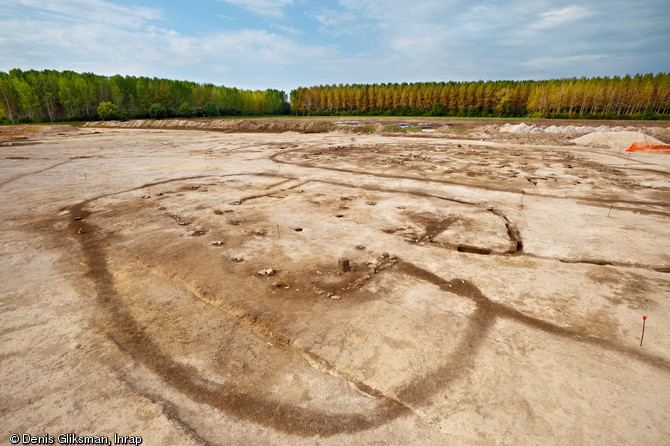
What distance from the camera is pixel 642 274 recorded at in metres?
5.41

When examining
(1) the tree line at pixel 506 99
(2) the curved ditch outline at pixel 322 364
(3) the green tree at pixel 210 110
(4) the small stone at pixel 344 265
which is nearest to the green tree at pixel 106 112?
(3) the green tree at pixel 210 110

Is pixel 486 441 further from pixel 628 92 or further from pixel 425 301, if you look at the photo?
pixel 628 92

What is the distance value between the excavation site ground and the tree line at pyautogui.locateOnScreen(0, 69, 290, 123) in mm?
73003

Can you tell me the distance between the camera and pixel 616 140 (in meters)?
23.8

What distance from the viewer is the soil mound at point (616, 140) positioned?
23.1 metres

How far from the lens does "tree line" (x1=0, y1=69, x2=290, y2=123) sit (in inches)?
2382

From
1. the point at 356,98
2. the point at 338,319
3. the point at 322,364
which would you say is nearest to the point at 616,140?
the point at 338,319

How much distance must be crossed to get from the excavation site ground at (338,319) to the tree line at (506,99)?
70.5 metres

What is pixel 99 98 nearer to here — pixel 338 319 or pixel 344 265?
pixel 344 265

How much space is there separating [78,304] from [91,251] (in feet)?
7.44

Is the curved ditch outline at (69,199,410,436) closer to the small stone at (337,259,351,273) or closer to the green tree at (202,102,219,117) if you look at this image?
the small stone at (337,259,351,273)

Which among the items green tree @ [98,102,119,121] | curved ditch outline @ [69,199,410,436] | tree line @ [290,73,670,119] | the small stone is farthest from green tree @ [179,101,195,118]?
the small stone

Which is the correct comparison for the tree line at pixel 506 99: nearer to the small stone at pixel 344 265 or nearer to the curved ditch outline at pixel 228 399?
the small stone at pixel 344 265

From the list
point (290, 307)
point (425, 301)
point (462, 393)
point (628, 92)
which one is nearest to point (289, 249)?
point (290, 307)
